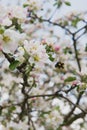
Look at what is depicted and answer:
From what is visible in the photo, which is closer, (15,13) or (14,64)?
(14,64)

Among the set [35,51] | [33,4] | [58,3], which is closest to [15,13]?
[35,51]

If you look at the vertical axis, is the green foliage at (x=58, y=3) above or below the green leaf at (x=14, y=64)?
below

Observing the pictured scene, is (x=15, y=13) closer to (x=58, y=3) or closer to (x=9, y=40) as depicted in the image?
(x=9, y=40)

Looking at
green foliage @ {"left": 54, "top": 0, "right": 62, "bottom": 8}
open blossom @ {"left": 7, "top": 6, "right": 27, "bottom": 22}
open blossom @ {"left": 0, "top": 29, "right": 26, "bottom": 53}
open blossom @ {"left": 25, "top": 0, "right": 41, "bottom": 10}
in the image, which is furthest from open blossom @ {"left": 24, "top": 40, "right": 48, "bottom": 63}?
green foliage @ {"left": 54, "top": 0, "right": 62, "bottom": 8}

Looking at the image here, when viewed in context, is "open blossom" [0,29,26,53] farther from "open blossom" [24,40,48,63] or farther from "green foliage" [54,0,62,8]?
"green foliage" [54,0,62,8]

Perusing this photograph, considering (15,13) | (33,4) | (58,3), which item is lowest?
(58,3)

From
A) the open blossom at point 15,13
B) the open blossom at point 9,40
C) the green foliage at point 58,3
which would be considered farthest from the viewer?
the green foliage at point 58,3

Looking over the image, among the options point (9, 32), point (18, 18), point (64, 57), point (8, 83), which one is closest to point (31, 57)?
point (9, 32)

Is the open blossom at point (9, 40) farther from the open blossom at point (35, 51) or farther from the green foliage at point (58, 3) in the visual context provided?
the green foliage at point (58, 3)

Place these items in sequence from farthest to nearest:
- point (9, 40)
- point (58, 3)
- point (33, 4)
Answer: point (58, 3) < point (33, 4) < point (9, 40)

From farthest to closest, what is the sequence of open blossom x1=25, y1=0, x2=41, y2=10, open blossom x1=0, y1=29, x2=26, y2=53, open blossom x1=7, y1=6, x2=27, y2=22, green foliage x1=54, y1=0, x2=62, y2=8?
green foliage x1=54, y1=0, x2=62, y2=8
open blossom x1=25, y1=0, x2=41, y2=10
open blossom x1=7, y1=6, x2=27, y2=22
open blossom x1=0, y1=29, x2=26, y2=53

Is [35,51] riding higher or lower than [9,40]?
lower

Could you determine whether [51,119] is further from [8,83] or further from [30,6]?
[30,6]

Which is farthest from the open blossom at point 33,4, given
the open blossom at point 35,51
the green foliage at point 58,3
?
the open blossom at point 35,51
